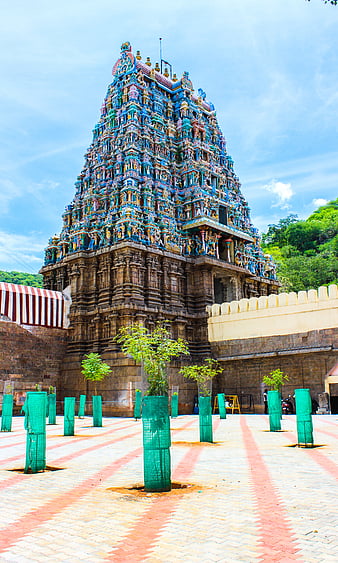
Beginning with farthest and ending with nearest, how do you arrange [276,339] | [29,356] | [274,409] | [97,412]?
[29,356]
[276,339]
[97,412]
[274,409]

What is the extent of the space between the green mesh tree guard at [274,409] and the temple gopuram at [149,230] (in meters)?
12.0

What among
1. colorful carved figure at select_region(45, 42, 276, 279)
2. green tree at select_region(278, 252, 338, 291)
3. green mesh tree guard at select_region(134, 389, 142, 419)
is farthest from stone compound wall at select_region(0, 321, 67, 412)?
green tree at select_region(278, 252, 338, 291)

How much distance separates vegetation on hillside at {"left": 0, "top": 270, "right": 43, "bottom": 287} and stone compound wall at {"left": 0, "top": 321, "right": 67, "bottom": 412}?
49910 millimetres

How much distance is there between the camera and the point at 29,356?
28.4m

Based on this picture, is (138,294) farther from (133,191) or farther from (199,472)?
(199,472)

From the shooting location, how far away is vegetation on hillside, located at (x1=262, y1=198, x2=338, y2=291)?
56.6 m

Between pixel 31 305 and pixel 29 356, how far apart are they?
9.91 ft

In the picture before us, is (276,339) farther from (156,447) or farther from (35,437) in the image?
(156,447)

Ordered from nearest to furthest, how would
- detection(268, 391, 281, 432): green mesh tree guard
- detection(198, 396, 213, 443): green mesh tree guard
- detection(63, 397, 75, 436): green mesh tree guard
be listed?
1. detection(198, 396, 213, 443): green mesh tree guard
2. detection(268, 391, 281, 432): green mesh tree guard
3. detection(63, 397, 75, 436): green mesh tree guard

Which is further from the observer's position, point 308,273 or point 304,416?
point 308,273

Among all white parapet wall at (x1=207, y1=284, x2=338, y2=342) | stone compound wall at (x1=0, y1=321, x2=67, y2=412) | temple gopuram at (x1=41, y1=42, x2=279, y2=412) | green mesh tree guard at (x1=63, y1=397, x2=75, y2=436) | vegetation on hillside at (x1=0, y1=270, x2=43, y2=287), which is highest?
vegetation on hillside at (x1=0, y1=270, x2=43, y2=287)

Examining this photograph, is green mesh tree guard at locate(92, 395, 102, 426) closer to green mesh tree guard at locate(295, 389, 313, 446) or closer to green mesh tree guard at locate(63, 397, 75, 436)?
green mesh tree guard at locate(63, 397, 75, 436)

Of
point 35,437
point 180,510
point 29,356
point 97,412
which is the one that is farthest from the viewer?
point 29,356

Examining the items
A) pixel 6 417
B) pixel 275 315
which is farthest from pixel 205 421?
pixel 275 315
